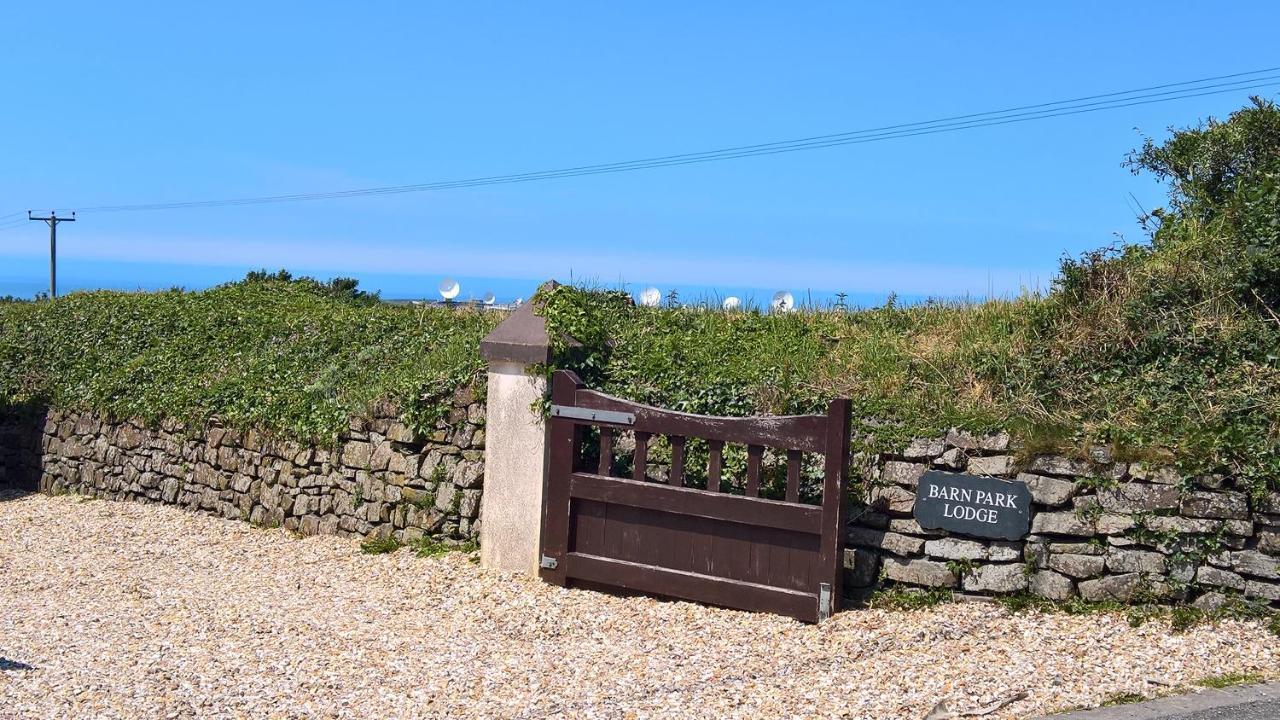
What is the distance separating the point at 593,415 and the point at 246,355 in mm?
6843

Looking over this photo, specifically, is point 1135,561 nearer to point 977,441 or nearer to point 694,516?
point 977,441

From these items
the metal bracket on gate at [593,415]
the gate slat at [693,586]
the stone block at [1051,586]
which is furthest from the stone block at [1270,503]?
the metal bracket on gate at [593,415]

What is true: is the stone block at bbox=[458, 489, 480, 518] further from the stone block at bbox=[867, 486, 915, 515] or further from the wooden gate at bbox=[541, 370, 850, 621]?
the stone block at bbox=[867, 486, 915, 515]

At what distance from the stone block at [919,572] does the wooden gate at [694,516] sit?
18.1 inches

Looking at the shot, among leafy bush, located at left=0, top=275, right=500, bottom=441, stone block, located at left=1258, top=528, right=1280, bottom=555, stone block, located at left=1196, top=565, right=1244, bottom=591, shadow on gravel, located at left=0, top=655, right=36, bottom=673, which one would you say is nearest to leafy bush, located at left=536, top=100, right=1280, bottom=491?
stone block, located at left=1258, top=528, right=1280, bottom=555

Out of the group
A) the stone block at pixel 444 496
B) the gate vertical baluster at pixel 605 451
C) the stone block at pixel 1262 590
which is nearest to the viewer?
the stone block at pixel 1262 590

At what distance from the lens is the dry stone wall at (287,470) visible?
9352 millimetres

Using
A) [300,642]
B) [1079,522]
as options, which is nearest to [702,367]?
[1079,522]

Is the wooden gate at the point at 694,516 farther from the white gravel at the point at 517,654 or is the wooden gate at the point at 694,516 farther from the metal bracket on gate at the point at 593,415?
the white gravel at the point at 517,654

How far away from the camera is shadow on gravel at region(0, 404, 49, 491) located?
1433 centimetres

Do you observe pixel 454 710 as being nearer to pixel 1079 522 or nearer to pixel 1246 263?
pixel 1079 522

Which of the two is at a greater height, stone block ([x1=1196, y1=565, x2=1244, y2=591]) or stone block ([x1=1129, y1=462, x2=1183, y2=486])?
stone block ([x1=1129, y1=462, x2=1183, y2=486])

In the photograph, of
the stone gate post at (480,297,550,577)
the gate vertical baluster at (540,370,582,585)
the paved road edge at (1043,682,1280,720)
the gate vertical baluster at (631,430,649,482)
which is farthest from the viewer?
the stone gate post at (480,297,550,577)

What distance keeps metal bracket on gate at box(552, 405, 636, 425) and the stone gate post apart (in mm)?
324
